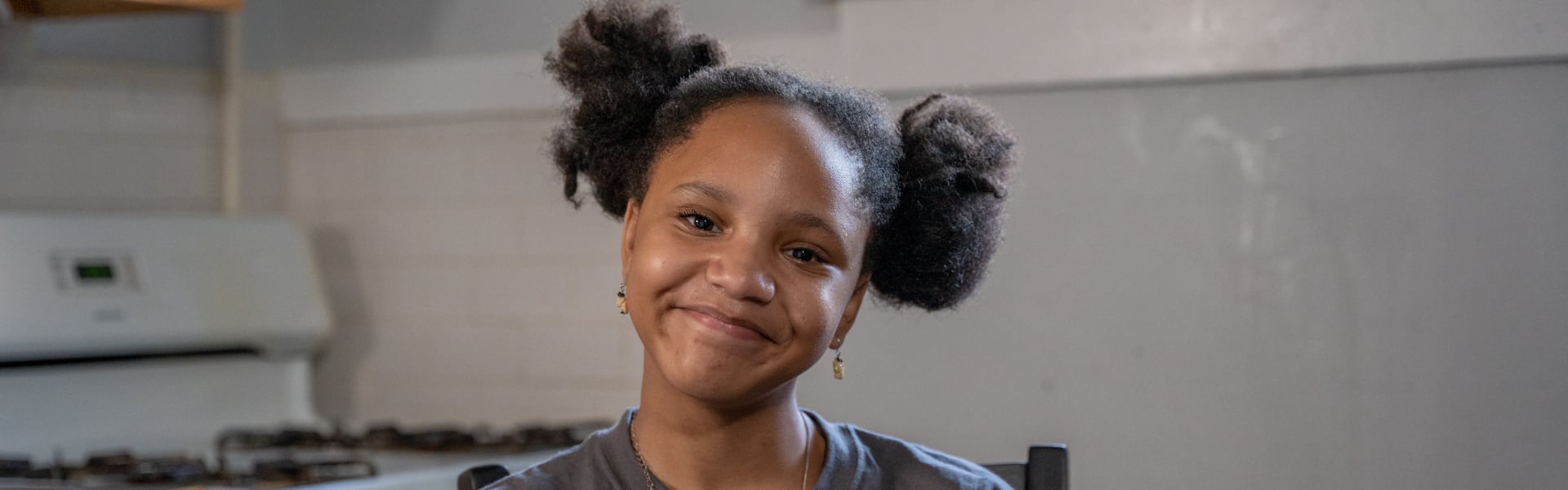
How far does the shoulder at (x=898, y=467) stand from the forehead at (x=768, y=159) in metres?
0.21

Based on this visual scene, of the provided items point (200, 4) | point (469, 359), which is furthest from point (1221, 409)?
point (200, 4)

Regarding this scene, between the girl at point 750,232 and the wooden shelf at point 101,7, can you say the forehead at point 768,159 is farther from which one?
the wooden shelf at point 101,7

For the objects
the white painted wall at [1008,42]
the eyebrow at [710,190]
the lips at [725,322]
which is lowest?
the lips at [725,322]

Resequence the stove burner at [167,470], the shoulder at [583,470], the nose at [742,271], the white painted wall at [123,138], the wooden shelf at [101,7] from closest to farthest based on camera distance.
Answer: the nose at [742,271] < the shoulder at [583,470] < the stove burner at [167,470] < the wooden shelf at [101,7] < the white painted wall at [123,138]

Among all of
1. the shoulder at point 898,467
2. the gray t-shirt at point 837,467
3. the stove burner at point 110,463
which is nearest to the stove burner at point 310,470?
the stove burner at point 110,463

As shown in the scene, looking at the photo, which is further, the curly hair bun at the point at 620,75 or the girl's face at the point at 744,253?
the curly hair bun at the point at 620,75

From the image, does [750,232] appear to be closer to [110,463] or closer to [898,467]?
[898,467]

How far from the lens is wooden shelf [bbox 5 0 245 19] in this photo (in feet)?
6.14

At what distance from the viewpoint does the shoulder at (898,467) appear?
1173 millimetres

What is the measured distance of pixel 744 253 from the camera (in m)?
1.02

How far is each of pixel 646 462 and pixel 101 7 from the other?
3.88ft

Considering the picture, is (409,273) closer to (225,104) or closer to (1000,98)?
(225,104)

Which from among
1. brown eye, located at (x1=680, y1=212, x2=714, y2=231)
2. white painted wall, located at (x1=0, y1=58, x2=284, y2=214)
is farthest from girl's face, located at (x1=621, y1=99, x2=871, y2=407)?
white painted wall, located at (x1=0, y1=58, x2=284, y2=214)

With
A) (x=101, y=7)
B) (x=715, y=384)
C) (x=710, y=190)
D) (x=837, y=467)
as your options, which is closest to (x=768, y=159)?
(x=710, y=190)
